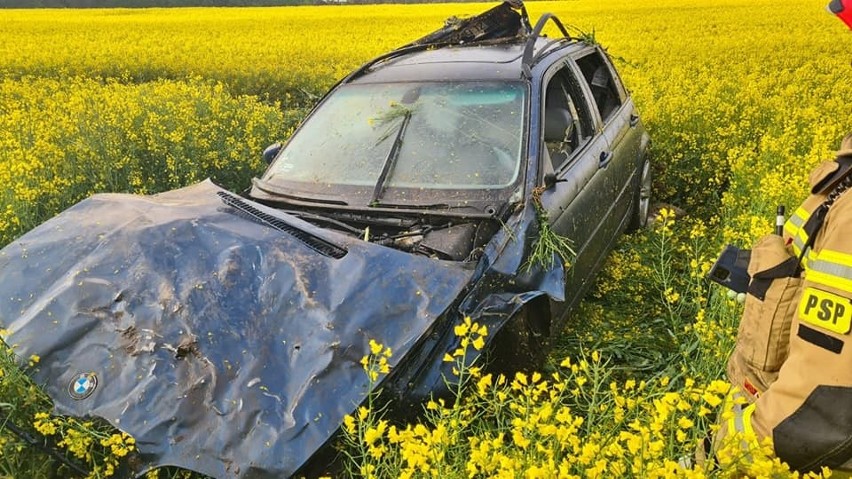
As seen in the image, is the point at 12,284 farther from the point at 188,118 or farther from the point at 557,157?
the point at 188,118

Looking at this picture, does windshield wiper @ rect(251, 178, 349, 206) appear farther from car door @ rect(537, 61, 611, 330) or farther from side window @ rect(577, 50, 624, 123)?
side window @ rect(577, 50, 624, 123)

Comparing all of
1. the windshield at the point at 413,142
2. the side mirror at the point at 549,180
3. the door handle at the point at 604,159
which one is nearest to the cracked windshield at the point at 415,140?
the windshield at the point at 413,142

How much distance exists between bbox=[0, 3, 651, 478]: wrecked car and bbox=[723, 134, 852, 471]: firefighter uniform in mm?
993

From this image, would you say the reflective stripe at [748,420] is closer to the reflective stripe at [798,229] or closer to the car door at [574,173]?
the reflective stripe at [798,229]

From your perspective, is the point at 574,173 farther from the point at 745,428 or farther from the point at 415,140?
the point at 745,428

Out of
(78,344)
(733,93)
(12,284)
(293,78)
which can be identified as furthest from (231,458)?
(293,78)

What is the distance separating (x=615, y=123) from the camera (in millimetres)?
4633

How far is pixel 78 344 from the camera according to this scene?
90.6 inches

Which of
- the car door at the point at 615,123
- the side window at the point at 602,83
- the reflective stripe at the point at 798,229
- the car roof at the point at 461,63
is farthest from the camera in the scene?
the side window at the point at 602,83

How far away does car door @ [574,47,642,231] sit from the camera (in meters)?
4.38

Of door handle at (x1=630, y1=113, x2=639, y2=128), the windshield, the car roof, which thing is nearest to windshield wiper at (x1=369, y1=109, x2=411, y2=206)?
the windshield

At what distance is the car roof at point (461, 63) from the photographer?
369 cm

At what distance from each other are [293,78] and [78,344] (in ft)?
34.5

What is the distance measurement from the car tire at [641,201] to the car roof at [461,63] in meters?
1.37
